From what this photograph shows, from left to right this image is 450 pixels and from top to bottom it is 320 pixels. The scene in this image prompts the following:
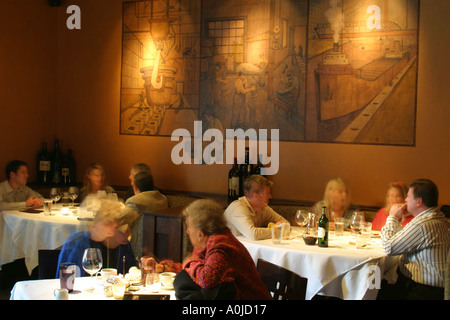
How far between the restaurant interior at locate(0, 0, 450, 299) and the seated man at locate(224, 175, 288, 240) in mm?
787

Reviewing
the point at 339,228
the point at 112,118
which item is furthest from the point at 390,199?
the point at 112,118

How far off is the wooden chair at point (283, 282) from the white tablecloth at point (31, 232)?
1989 millimetres

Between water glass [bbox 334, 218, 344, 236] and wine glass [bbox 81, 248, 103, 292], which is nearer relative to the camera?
wine glass [bbox 81, 248, 103, 292]

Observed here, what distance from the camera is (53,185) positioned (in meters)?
6.14

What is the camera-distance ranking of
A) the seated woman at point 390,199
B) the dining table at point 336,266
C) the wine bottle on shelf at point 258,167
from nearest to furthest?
the dining table at point 336,266 → the seated woman at point 390,199 → the wine bottle on shelf at point 258,167

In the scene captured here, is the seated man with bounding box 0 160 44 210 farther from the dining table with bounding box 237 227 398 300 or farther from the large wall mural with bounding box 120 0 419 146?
the dining table with bounding box 237 227 398 300

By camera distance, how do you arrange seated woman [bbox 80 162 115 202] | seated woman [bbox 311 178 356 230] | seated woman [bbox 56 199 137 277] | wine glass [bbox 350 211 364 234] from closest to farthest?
seated woman [bbox 56 199 137 277] → wine glass [bbox 350 211 364 234] → seated woman [bbox 311 178 356 230] → seated woman [bbox 80 162 115 202]

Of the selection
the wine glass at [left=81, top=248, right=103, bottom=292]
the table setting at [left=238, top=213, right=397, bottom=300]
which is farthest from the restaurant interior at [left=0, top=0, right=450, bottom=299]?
the wine glass at [left=81, top=248, right=103, bottom=292]

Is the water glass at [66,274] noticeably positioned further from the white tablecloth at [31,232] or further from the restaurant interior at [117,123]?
the restaurant interior at [117,123]

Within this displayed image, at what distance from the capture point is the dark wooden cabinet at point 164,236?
4.29 m

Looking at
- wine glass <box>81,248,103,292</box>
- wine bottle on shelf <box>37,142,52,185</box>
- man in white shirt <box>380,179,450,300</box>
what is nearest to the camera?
wine glass <box>81,248,103,292</box>

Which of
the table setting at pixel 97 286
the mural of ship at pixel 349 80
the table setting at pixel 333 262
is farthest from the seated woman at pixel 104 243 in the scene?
the mural of ship at pixel 349 80

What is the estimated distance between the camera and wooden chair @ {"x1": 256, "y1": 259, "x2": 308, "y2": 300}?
8.63 ft

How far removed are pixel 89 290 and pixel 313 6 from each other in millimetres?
3741
